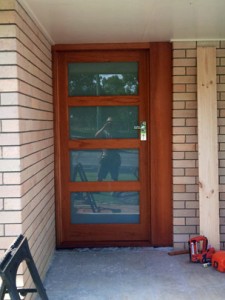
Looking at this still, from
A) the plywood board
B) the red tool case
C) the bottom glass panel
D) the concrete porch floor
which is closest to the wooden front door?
the bottom glass panel

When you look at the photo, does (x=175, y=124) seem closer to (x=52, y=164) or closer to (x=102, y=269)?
(x=52, y=164)

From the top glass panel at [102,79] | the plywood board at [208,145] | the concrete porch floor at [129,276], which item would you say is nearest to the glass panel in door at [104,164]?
the top glass panel at [102,79]

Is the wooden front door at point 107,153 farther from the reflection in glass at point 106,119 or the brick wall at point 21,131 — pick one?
the brick wall at point 21,131

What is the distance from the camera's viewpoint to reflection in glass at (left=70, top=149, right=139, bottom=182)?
4254 millimetres

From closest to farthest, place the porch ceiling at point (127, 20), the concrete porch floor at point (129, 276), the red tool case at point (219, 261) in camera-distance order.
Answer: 1. the porch ceiling at point (127, 20)
2. the concrete porch floor at point (129, 276)
3. the red tool case at point (219, 261)

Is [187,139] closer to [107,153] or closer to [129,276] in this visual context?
[107,153]

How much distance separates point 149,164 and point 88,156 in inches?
26.5

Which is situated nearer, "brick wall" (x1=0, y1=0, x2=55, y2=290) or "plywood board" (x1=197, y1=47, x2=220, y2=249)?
"brick wall" (x1=0, y1=0, x2=55, y2=290)

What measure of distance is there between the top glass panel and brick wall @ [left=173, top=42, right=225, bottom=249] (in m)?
0.49

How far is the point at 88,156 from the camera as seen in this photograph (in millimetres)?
4254

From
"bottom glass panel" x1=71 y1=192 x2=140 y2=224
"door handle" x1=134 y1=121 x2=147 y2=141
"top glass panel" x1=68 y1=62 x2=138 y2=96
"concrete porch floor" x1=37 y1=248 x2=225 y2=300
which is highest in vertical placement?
"top glass panel" x1=68 y1=62 x2=138 y2=96

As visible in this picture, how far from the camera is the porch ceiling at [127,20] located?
2830mm

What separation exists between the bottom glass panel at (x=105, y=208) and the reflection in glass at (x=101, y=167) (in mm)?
176

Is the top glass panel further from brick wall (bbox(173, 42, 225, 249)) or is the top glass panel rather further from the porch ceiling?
brick wall (bbox(173, 42, 225, 249))
